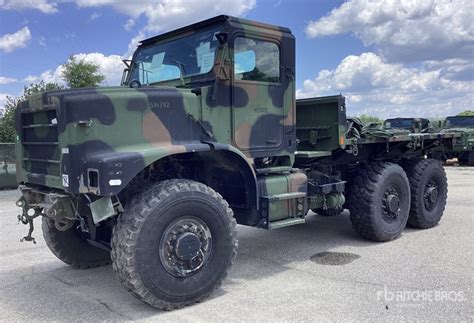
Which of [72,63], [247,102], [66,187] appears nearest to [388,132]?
[247,102]

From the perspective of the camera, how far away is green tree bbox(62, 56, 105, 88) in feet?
84.6

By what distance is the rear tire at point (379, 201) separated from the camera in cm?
688

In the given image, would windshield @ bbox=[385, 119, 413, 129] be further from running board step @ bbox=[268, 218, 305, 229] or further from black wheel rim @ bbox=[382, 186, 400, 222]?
running board step @ bbox=[268, 218, 305, 229]

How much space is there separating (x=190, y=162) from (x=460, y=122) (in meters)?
18.9

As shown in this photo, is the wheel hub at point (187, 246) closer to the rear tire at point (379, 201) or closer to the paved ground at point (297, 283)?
the paved ground at point (297, 283)

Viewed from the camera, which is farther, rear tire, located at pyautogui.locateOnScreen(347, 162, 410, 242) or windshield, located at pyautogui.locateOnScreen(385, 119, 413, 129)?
windshield, located at pyautogui.locateOnScreen(385, 119, 413, 129)

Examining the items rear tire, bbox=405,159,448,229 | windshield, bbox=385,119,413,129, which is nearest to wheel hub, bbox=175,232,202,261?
rear tire, bbox=405,159,448,229

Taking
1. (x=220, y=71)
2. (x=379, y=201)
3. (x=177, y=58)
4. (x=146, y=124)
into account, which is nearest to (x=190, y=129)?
(x=146, y=124)

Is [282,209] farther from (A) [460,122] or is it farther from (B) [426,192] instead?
(A) [460,122]

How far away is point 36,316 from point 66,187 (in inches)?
46.5

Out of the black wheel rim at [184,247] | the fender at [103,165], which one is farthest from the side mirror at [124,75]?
the black wheel rim at [184,247]

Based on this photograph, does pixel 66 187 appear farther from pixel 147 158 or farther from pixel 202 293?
pixel 202 293

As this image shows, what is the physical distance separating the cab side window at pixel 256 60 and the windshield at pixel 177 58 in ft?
0.97

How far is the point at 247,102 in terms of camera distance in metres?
5.55
